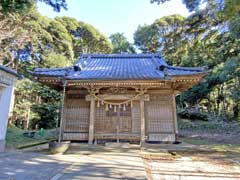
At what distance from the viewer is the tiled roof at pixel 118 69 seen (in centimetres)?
941

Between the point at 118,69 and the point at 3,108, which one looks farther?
the point at 118,69

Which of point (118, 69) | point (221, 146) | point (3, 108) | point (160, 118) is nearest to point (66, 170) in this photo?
point (3, 108)

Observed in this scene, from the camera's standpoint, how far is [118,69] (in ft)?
37.4

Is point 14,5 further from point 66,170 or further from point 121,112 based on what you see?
point 121,112

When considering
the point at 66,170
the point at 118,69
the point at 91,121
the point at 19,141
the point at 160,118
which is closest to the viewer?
the point at 66,170

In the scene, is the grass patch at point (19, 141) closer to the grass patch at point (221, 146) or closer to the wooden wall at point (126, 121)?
the wooden wall at point (126, 121)

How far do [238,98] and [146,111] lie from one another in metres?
9.88

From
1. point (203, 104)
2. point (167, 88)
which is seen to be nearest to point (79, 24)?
point (203, 104)

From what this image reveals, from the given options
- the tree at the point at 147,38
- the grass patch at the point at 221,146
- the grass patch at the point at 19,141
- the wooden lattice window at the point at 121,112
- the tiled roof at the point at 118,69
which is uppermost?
the tree at the point at 147,38

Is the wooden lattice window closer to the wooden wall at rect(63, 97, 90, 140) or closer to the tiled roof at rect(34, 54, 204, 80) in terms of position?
the wooden wall at rect(63, 97, 90, 140)

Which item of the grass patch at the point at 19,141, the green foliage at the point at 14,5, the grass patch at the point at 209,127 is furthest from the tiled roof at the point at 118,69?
the grass patch at the point at 209,127

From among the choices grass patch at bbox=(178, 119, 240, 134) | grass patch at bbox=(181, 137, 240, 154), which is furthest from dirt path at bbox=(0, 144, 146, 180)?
grass patch at bbox=(178, 119, 240, 134)

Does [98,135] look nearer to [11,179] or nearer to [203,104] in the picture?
[11,179]

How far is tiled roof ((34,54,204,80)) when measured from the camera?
941cm
